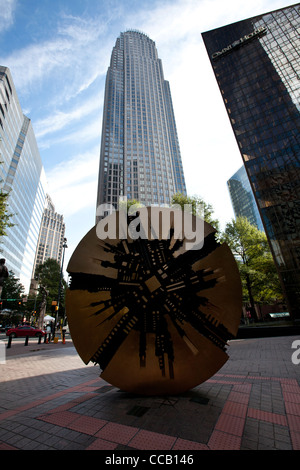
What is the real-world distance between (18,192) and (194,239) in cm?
8367

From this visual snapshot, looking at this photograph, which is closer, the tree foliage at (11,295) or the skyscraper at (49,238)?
the tree foliage at (11,295)

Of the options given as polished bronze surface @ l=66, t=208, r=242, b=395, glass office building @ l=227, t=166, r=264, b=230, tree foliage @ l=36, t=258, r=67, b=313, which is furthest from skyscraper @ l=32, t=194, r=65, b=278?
polished bronze surface @ l=66, t=208, r=242, b=395

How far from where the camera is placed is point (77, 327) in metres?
4.27

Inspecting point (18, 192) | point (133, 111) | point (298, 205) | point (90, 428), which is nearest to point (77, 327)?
point (90, 428)

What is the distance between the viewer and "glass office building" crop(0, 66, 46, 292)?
5835 cm

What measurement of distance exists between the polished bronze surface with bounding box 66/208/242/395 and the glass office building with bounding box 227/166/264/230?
11594 centimetres

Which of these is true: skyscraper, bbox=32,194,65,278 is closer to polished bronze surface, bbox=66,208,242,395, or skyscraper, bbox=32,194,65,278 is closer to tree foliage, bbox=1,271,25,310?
tree foliage, bbox=1,271,25,310

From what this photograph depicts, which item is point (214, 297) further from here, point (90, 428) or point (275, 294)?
point (275, 294)

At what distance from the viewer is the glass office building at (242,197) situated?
11394 centimetres

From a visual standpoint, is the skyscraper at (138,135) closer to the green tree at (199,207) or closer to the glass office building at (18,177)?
the glass office building at (18,177)

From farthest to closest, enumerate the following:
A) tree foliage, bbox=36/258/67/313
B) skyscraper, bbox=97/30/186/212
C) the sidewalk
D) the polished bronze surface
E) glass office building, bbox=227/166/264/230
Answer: glass office building, bbox=227/166/264/230 → skyscraper, bbox=97/30/186/212 → tree foliage, bbox=36/258/67/313 → the polished bronze surface → the sidewalk

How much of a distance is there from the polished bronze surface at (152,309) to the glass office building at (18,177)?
2198 inches

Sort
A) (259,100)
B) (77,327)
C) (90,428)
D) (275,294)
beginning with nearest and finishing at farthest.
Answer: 1. (90,428)
2. (77,327)
3. (275,294)
4. (259,100)

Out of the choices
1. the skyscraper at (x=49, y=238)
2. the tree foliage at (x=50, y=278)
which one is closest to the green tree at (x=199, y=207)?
the tree foliage at (x=50, y=278)
